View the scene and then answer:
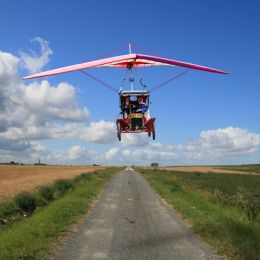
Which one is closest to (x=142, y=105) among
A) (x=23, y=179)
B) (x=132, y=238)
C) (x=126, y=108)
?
(x=126, y=108)

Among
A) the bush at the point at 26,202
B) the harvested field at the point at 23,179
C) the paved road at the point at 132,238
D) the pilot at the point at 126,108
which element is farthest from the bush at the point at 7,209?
the pilot at the point at 126,108

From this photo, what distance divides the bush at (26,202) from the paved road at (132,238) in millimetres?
3429

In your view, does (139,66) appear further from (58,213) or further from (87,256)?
(87,256)

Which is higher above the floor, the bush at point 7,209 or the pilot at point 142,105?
the pilot at point 142,105

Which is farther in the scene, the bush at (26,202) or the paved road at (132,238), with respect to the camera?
the bush at (26,202)

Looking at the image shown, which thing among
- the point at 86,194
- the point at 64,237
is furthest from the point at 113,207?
the point at 64,237

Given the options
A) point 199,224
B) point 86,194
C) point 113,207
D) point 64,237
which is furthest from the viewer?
point 86,194

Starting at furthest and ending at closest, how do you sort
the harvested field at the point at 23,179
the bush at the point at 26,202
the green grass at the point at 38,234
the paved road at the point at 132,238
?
the harvested field at the point at 23,179
the bush at the point at 26,202
the paved road at the point at 132,238
the green grass at the point at 38,234

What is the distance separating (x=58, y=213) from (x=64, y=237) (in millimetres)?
4633

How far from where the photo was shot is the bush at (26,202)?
21.1 m

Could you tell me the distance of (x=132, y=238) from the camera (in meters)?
13.5

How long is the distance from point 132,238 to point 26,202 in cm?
944

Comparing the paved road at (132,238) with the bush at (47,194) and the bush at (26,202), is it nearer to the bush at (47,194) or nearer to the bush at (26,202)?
the bush at (26,202)

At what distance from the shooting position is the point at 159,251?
11531mm
